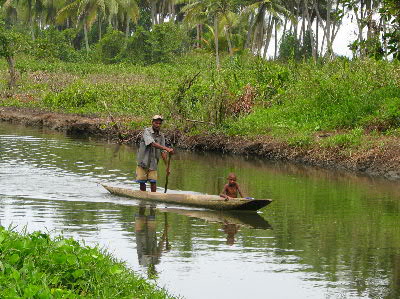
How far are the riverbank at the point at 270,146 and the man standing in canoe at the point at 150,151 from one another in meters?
7.79

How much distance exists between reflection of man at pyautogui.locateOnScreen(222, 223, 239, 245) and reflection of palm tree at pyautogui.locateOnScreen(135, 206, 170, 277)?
3.22 ft

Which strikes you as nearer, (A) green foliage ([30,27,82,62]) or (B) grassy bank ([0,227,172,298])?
(B) grassy bank ([0,227,172,298])

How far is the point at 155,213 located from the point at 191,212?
27.3 inches

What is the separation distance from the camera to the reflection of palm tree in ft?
36.0

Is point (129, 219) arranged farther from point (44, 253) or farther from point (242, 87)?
point (242, 87)

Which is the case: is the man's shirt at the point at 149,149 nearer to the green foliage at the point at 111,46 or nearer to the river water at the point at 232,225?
the river water at the point at 232,225

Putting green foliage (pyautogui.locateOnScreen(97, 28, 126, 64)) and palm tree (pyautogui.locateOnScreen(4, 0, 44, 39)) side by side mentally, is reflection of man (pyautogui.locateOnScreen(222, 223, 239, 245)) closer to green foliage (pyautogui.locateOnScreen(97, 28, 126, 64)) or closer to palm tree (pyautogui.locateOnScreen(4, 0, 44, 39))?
green foliage (pyautogui.locateOnScreen(97, 28, 126, 64))

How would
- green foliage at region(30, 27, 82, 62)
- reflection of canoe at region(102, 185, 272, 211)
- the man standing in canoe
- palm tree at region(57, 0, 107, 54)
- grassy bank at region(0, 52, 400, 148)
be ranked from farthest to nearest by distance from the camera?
palm tree at region(57, 0, 107, 54) → green foliage at region(30, 27, 82, 62) → grassy bank at region(0, 52, 400, 148) → the man standing in canoe → reflection of canoe at region(102, 185, 272, 211)

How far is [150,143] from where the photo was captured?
15680mm

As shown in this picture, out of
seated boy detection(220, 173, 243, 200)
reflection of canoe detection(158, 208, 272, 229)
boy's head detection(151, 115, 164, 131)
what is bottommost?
reflection of canoe detection(158, 208, 272, 229)

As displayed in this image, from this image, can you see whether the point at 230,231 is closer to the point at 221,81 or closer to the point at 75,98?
A: the point at 221,81

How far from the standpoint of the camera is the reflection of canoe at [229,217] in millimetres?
14484

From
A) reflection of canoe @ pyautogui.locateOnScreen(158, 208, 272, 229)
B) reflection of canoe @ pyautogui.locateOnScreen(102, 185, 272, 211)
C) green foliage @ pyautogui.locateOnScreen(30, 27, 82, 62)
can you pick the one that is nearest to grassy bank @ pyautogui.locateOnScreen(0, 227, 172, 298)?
reflection of canoe @ pyautogui.locateOnScreen(158, 208, 272, 229)

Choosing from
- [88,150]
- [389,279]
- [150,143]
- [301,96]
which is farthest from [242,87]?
[389,279]
